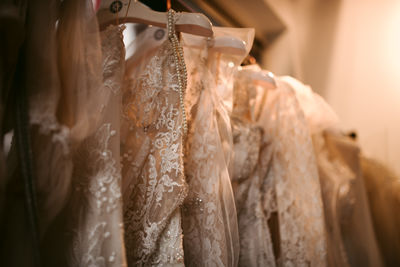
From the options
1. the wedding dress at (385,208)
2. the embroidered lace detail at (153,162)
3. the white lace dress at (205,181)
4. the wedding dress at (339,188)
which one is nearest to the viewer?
the embroidered lace detail at (153,162)

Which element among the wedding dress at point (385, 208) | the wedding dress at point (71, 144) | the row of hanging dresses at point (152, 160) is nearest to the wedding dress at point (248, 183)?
the row of hanging dresses at point (152, 160)

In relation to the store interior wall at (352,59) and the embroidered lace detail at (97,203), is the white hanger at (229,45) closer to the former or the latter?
the embroidered lace detail at (97,203)

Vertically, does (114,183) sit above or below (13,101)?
below

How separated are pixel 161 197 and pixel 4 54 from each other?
29cm

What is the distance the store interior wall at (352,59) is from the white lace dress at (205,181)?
952mm

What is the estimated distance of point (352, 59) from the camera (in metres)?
1.65

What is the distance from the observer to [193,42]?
26.0 inches

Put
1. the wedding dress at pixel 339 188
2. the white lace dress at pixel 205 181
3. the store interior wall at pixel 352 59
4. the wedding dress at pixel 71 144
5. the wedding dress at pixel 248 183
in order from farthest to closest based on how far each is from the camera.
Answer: the store interior wall at pixel 352 59 → the wedding dress at pixel 339 188 → the wedding dress at pixel 248 183 → the white lace dress at pixel 205 181 → the wedding dress at pixel 71 144

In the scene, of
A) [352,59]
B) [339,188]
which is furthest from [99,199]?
[352,59]

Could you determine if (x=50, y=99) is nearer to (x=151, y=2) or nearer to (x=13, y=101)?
(x=13, y=101)

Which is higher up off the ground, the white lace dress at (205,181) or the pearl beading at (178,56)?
the pearl beading at (178,56)

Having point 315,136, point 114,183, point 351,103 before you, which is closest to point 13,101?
point 114,183

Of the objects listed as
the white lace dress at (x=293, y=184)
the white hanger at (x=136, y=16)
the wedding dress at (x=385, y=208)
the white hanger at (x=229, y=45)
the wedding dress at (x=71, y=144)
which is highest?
the white hanger at (x=136, y=16)

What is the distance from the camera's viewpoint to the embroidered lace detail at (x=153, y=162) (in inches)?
18.2
